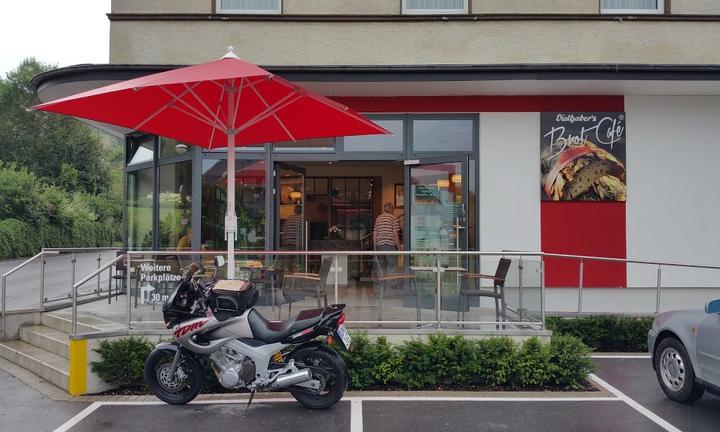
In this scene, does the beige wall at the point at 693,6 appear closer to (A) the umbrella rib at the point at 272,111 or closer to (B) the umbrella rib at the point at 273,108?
(A) the umbrella rib at the point at 272,111

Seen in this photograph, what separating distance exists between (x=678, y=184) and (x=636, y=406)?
226 inches

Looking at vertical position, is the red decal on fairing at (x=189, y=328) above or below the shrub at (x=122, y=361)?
above

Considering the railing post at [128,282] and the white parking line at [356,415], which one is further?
the railing post at [128,282]

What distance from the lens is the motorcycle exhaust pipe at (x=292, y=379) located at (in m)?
5.10

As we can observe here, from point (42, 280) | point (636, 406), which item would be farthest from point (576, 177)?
point (42, 280)

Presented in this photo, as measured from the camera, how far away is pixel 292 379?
5094mm

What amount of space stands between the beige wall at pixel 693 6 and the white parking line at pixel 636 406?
7185 millimetres

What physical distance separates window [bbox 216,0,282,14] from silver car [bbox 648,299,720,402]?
8.01 metres

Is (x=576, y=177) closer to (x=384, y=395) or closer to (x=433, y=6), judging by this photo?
(x=433, y=6)

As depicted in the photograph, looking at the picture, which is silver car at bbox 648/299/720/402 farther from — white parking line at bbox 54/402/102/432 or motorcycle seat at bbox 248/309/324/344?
white parking line at bbox 54/402/102/432

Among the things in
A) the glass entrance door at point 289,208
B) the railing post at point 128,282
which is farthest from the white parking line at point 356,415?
the glass entrance door at point 289,208

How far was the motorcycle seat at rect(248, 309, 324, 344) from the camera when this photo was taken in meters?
5.16

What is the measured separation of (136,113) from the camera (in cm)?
603

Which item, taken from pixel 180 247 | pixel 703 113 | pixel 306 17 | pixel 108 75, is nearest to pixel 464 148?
pixel 306 17
